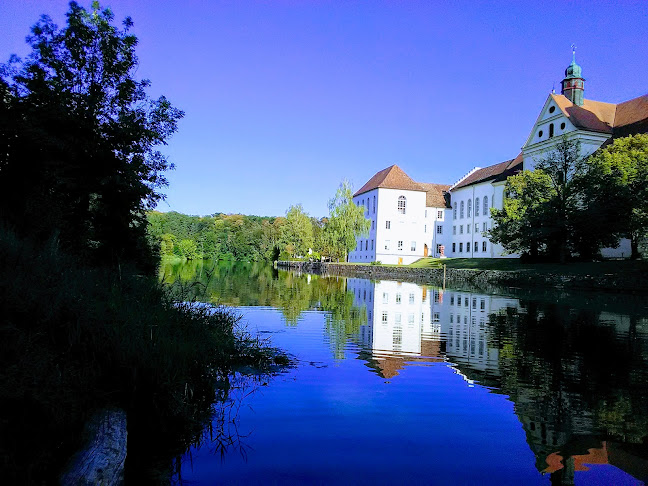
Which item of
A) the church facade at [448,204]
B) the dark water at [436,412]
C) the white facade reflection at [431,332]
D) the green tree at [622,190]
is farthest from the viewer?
the church facade at [448,204]

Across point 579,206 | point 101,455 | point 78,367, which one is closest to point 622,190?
point 579,206

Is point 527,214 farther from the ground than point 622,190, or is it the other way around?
point 622,190

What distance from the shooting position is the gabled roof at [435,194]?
70.8 m

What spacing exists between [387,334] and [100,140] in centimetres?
1160

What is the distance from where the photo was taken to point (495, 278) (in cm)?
3628

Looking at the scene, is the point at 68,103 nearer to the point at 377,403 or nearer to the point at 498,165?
the point at 377,403

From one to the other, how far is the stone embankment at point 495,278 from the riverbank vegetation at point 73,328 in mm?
24924

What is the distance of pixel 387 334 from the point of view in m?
12.0

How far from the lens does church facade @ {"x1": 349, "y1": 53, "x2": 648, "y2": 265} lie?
50219mm

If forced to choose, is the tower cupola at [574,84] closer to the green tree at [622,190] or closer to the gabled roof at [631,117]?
the gabled roof at [631,117]

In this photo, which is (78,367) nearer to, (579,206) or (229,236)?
(579,206)

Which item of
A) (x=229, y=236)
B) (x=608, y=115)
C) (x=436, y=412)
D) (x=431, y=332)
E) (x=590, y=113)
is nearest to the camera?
(x=436, y=412)

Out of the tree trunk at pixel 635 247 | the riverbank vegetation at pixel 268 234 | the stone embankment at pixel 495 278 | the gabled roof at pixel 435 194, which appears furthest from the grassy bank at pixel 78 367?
the gabled roof at pixel 435 194

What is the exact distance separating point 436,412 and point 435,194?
227 feet
